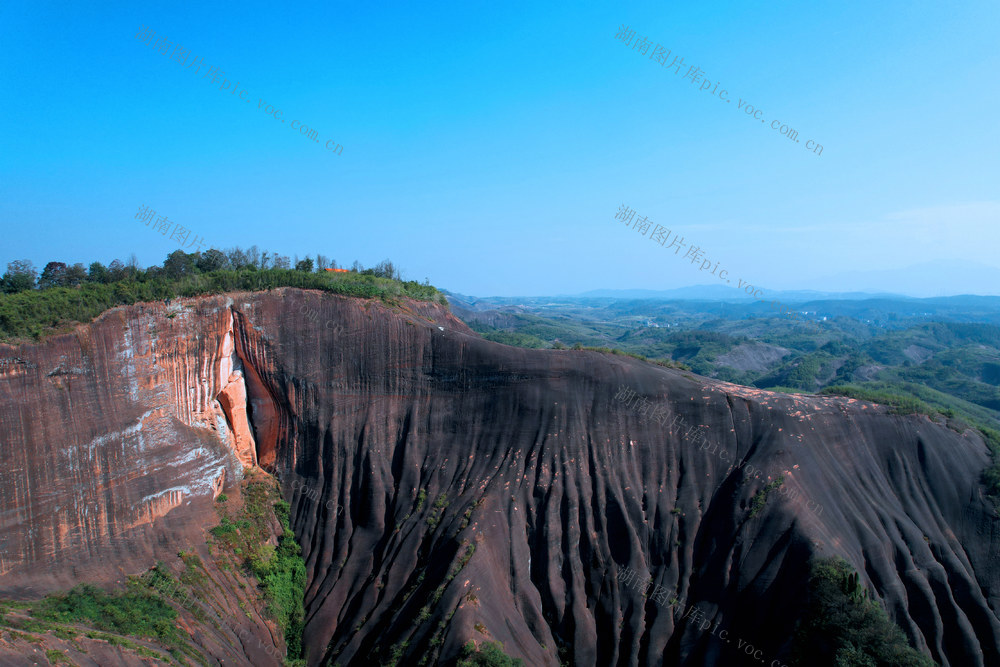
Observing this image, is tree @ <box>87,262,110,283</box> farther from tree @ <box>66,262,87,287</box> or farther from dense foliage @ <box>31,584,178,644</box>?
dense foliage @ <box>31,584,178,644</box>

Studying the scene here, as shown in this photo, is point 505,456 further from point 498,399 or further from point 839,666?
point 839,666

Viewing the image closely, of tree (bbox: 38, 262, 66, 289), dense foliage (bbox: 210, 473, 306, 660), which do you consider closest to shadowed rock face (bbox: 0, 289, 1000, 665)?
dense foliage (bbox: 210, 473, 306, 660)

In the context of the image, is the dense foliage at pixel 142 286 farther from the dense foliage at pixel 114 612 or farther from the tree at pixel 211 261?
the dense foliage at pixel 114 612

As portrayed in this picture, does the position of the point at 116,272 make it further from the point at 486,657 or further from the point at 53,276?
the point at 486,657

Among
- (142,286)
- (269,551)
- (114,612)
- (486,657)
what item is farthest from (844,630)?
(142,286)

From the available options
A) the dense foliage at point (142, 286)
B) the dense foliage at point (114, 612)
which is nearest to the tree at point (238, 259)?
the dense foliage at point (142, 286)

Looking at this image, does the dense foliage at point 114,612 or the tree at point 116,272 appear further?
the tree at point 116,272
